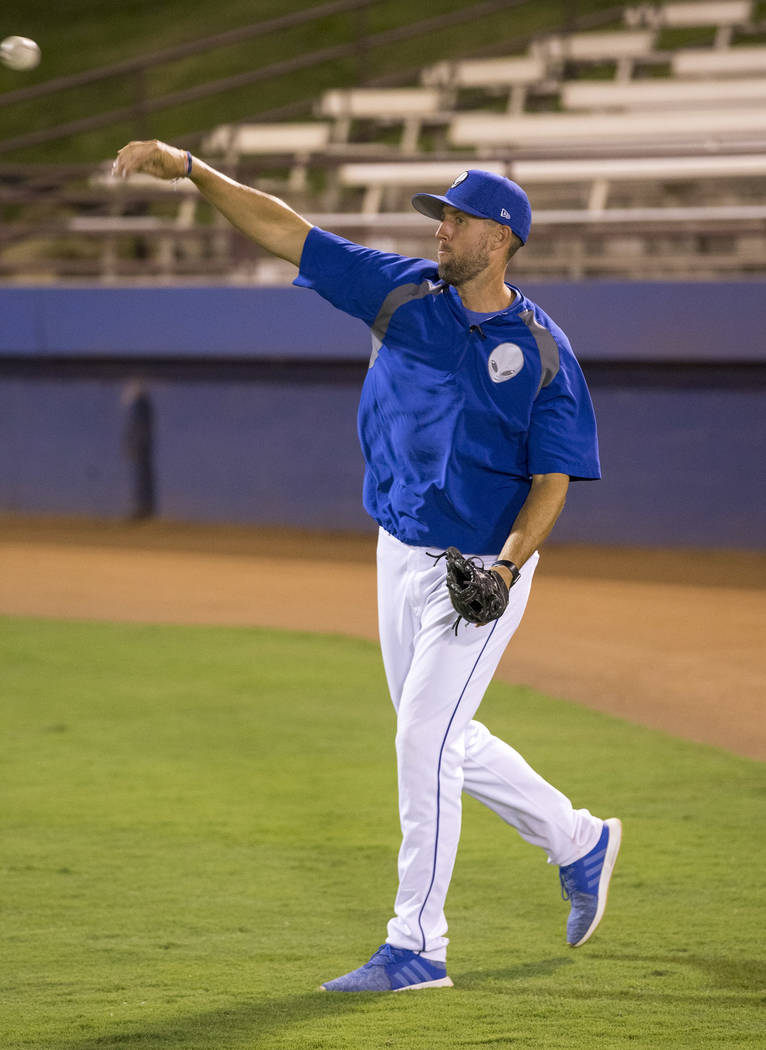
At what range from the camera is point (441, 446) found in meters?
3.79

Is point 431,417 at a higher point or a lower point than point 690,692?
higher

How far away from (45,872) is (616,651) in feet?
15.7

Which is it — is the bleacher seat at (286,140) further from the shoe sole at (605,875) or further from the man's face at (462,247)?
the shoe sole at (605,875)

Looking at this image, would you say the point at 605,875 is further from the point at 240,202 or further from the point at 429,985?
the point at 240,202

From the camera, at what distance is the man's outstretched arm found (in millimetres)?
3861

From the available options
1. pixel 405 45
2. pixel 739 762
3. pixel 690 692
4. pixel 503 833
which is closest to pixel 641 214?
pixel 690 692

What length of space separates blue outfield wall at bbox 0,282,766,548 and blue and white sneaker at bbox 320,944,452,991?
8600 mm

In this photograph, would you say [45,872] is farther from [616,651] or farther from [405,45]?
[405,45]

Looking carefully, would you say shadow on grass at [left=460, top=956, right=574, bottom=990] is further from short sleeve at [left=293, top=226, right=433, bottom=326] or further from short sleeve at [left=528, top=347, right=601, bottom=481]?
short sleeve at [left=293, top=226, right=433, bottom=326]

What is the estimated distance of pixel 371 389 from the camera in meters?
3.92

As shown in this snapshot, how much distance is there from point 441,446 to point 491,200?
2.23 ft

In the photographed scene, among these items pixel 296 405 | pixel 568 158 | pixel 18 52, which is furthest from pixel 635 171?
pixel 18 52

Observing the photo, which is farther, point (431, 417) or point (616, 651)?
point (616, 651)

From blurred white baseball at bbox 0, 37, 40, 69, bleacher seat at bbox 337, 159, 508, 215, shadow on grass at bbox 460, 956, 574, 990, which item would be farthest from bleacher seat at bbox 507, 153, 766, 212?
shadow on grass at bbox 460, 956, 574, 990
